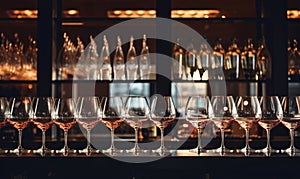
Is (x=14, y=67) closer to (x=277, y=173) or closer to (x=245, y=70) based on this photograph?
(x=245, y=70)

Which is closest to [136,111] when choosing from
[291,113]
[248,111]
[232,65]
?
[248,111]

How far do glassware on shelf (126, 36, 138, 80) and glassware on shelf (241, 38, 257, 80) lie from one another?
57 cm

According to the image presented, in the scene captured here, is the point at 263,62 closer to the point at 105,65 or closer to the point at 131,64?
the point at 131,64

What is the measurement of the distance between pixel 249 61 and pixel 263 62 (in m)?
0.08

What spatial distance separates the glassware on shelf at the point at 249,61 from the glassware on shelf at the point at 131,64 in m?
0.57

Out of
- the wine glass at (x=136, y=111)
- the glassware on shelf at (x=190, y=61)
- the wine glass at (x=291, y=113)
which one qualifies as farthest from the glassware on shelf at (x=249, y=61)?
the wine glass at (x=136, y=111)

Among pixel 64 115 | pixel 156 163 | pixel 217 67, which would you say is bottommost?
pixel 156 163

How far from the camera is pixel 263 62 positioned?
2832 mm

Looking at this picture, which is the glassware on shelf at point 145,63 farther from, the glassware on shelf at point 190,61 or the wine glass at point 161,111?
the wine glass at point 161,111

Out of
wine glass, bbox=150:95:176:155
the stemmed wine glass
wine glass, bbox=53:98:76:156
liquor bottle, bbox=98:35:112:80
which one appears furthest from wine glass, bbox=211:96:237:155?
liquor bottle, bbox=98:35:112:80

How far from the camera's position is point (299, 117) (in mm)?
1490

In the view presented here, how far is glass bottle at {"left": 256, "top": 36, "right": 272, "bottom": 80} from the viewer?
2.77 metres

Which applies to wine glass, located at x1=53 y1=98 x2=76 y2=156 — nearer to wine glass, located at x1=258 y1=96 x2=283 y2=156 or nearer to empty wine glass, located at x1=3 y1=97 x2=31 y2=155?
empty wine glass, located at x1=3 y1=97 x2=31 y2=155

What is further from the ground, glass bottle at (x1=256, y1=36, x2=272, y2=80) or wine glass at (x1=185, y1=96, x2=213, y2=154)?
glass bottle at (x1=256, y1=36, x2=272, y2=80)
